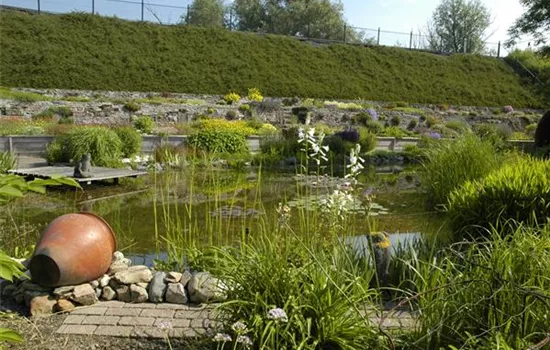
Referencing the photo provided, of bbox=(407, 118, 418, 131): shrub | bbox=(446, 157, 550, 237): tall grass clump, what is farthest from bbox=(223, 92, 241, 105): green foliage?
bbox=(446, 157, 550, 237): tall grass clump

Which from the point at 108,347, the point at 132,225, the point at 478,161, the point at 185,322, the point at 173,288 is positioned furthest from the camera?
the point at 478,161

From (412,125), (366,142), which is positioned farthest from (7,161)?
(412,125)

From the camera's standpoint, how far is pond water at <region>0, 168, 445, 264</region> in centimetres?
518

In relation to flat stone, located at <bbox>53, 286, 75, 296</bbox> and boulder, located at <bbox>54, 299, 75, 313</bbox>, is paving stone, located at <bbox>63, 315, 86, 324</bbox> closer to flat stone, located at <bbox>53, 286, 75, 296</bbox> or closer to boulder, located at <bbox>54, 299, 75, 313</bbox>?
boulder, located at <bbox>54, 299, 75, 313</bbox>

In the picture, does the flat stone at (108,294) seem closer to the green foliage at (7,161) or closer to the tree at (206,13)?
the green foliage at (7,161)

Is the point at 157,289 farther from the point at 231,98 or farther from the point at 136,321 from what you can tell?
the point at 231,98

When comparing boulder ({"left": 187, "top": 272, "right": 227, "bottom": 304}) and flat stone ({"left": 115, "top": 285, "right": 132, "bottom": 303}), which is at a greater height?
boulder ({"left": 187, "top": 272, "right": 227, "bottom": 304})

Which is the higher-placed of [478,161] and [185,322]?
[478,161]

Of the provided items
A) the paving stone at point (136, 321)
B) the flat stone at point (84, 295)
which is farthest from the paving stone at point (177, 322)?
the flat stone at point (84, 295)

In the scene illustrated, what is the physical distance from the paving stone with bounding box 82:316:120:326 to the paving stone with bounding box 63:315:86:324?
0.03 meters

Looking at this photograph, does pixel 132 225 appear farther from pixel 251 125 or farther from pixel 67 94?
pixel 67 94

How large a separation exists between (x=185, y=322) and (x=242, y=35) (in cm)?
3220

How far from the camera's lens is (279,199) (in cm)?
861

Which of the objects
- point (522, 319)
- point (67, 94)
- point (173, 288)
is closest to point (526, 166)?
point (522, 319)
